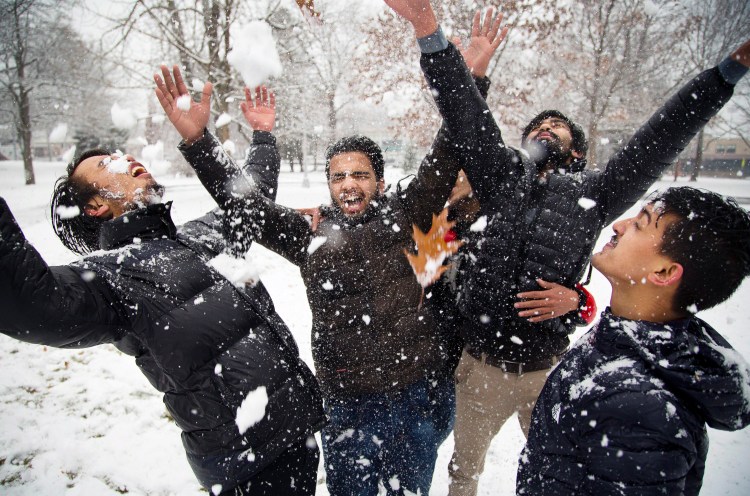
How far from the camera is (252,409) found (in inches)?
56.7

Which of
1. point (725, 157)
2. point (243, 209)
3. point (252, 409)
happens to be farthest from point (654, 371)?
point (725, 157)

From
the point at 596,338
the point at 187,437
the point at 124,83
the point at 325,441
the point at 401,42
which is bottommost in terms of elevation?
the point at 325,441

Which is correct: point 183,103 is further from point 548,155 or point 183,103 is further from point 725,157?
point 725,157

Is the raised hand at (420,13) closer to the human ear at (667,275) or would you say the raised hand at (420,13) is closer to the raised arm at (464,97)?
the raised arm at (464,97)

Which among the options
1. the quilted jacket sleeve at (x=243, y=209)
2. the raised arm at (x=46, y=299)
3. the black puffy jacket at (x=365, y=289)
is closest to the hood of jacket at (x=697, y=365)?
the black puffy jacket at (x=365, y=289)

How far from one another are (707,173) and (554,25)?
53.9 m

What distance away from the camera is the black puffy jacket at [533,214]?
1.71 metres

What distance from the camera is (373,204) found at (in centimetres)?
195

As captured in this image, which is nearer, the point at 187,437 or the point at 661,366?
the point at 661,366

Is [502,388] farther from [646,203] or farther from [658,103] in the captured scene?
[658,103]

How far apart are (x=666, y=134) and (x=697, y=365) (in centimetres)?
112

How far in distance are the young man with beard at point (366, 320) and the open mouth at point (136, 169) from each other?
0.23 meters

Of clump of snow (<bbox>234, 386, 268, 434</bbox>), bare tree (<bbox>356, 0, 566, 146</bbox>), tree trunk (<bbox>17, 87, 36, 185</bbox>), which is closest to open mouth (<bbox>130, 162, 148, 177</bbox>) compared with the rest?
clump of snow (<bbox>234, 386, 268, 434</bbox>)

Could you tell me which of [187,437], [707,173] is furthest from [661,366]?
[707,173]
